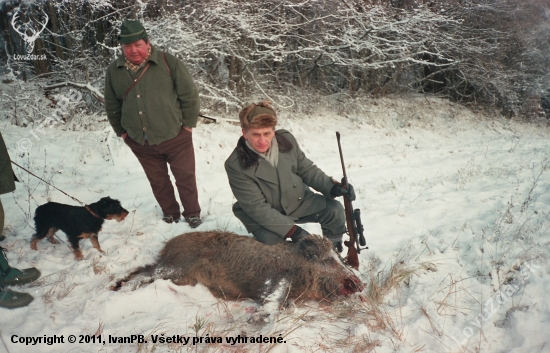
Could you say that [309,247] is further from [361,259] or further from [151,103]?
[151,103]

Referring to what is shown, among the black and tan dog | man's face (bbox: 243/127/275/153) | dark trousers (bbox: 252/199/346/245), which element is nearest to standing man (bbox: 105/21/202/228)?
the black and tan dog

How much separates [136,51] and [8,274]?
2.56 m

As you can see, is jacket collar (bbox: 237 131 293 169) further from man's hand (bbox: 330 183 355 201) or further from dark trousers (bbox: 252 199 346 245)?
man's hand (bbox: 330 183 355 201)

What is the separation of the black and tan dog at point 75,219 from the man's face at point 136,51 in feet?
5.28

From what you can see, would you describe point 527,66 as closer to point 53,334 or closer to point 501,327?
point 501,327

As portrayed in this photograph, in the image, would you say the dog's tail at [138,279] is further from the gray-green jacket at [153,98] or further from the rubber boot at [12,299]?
the gray-green jacket at [153,98]

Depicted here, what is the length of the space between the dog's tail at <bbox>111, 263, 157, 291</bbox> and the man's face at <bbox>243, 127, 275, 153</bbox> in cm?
157

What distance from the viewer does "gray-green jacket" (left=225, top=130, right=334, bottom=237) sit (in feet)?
12.0

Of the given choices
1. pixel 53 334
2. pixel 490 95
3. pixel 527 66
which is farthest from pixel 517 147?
pixel 53 334

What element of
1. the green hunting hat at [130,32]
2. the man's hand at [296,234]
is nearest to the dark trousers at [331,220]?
the man's hand at [296,234]

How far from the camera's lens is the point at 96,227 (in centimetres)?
387

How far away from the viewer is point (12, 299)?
9.67 ft

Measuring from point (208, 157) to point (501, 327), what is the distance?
6399mm

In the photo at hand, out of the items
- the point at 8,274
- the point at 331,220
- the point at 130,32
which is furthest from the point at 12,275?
the point at 331,220
